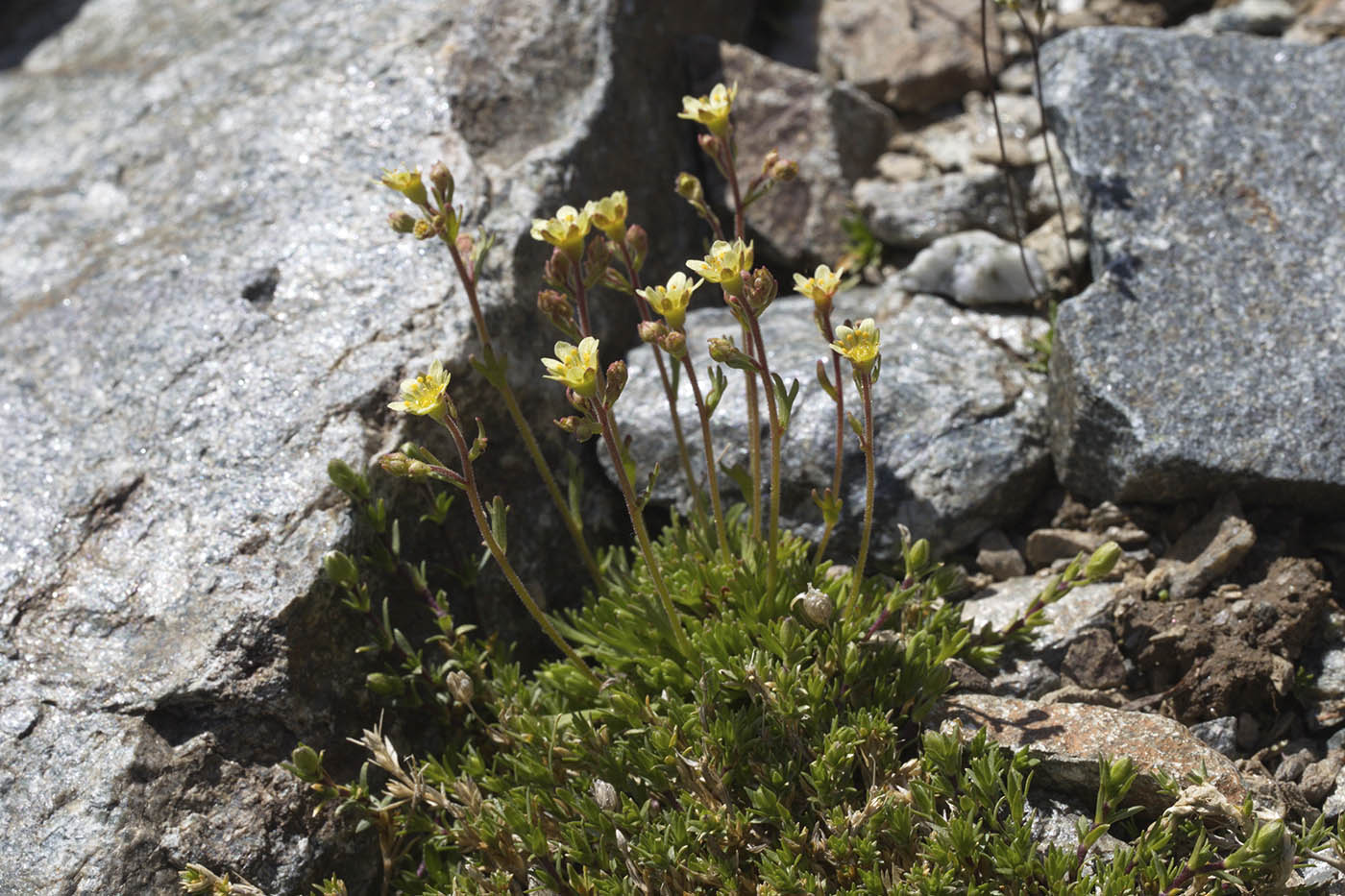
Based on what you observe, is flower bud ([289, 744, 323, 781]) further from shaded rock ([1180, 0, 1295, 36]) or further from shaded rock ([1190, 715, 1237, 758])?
shaded rock ([1180, 0, 1295, 36])

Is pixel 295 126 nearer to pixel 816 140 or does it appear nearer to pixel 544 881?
pixel 816 140

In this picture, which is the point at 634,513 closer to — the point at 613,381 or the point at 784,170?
the point at 613,381

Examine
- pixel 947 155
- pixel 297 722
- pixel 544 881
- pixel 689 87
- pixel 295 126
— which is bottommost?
pixel 544 881

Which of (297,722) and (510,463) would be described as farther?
(510,463)

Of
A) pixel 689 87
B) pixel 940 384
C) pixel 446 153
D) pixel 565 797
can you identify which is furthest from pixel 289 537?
pixel 689 87

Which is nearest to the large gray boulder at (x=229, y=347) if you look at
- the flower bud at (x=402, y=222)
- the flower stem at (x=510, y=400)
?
the flower stem at (x=510, y=400)

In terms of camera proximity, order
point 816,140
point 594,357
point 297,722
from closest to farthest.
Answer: point 594,357, point 297,722, point 816,140

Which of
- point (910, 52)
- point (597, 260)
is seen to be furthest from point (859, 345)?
point (910, 52)
